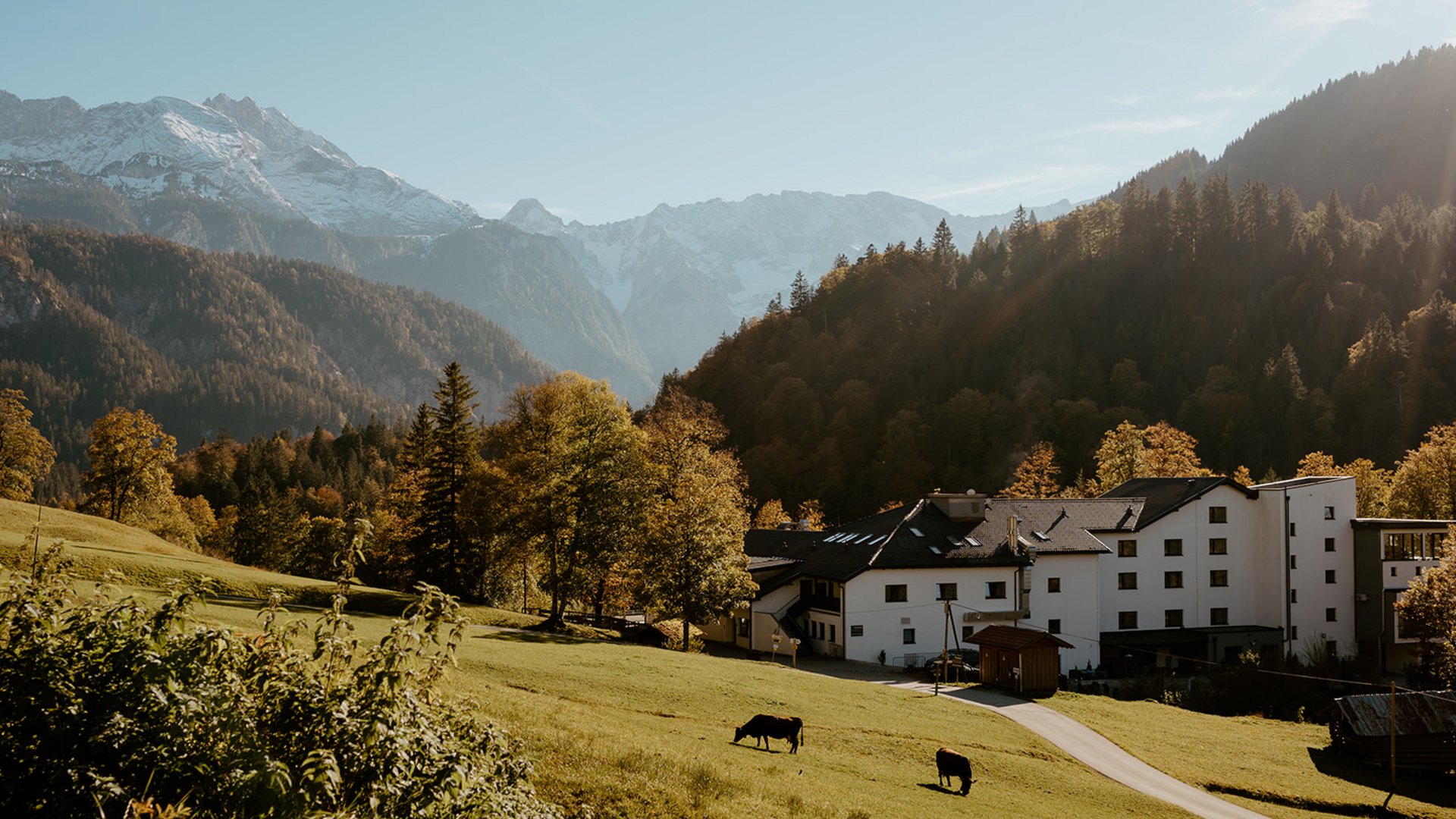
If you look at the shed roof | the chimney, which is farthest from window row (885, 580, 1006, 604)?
the shed roof

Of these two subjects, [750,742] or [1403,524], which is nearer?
[750,742]

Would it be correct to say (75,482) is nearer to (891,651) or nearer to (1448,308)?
(891,651)

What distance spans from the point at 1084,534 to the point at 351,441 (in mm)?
145538

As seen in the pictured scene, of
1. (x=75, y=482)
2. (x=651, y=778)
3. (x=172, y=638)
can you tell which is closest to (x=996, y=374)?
(x=651, y=778)

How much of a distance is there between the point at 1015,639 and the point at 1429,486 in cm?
6192

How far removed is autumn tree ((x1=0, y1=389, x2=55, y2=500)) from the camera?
7425 centimetres

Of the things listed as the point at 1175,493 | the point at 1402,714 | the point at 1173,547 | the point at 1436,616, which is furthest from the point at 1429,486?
the point at 1402,714

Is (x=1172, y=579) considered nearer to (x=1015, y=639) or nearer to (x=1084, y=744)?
(x=1015, y=639)

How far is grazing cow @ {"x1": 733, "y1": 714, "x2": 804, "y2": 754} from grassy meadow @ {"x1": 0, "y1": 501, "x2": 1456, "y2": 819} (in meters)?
0.45

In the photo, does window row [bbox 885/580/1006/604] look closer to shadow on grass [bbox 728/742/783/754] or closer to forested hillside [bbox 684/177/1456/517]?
shadow on grass [bbox 728/742/783/754]

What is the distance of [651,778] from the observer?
1719cm

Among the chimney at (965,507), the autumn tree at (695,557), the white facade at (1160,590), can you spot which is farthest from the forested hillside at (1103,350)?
the autumn tree at (695,557)

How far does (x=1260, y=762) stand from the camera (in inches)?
1425

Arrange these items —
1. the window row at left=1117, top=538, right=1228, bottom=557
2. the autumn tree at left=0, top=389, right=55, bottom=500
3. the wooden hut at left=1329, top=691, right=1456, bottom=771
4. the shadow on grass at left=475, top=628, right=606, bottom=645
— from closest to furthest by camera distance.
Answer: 1. the wooden hut at left=1329, top=691, right=1456, bottom=771
2. the shadow on grass at left=475, top=628, right=606, bottom=645
3. the window row at left=1117, top=538, right=1228, bottom=557
4. the autumn tree at left=0, top=389, right=55, bottom=500
